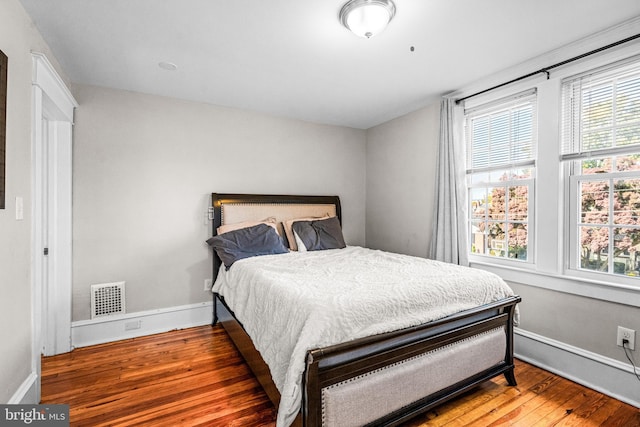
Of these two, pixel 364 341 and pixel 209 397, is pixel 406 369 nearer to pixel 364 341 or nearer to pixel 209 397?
pixel 364 341

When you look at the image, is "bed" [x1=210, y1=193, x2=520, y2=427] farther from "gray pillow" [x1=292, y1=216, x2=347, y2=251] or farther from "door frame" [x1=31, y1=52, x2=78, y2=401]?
"door frame" [x1=31, y1=52, x2=78, y2=401]

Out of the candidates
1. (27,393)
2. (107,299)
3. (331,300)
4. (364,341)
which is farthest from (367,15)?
(107,299)

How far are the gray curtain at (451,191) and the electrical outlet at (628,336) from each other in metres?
1.12

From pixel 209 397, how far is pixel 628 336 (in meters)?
2.76

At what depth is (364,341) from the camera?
1.42 metres

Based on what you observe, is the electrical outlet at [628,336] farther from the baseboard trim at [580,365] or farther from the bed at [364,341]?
the bed at [364,341]

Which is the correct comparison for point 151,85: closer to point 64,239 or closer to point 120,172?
point 120,172

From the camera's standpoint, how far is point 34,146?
6.20 ft

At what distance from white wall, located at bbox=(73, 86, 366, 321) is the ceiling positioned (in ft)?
0.91

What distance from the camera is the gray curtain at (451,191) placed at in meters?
2.92

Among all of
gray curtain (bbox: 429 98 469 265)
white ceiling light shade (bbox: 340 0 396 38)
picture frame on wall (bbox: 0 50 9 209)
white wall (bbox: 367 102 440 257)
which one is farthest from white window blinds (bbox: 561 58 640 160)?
picture frame on wall (bbox: 0 50 9 209)

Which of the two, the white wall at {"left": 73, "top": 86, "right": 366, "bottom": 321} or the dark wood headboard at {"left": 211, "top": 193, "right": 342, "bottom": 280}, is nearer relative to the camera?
the white wall at {"left": 73, "top": 86, "right": 366, "bottom": 321}

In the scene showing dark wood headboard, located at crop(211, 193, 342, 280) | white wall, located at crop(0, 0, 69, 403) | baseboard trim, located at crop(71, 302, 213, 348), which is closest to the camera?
white wall, located at crop(0, 0, 69, 403)

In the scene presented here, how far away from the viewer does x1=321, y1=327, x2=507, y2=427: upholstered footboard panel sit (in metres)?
1.39
